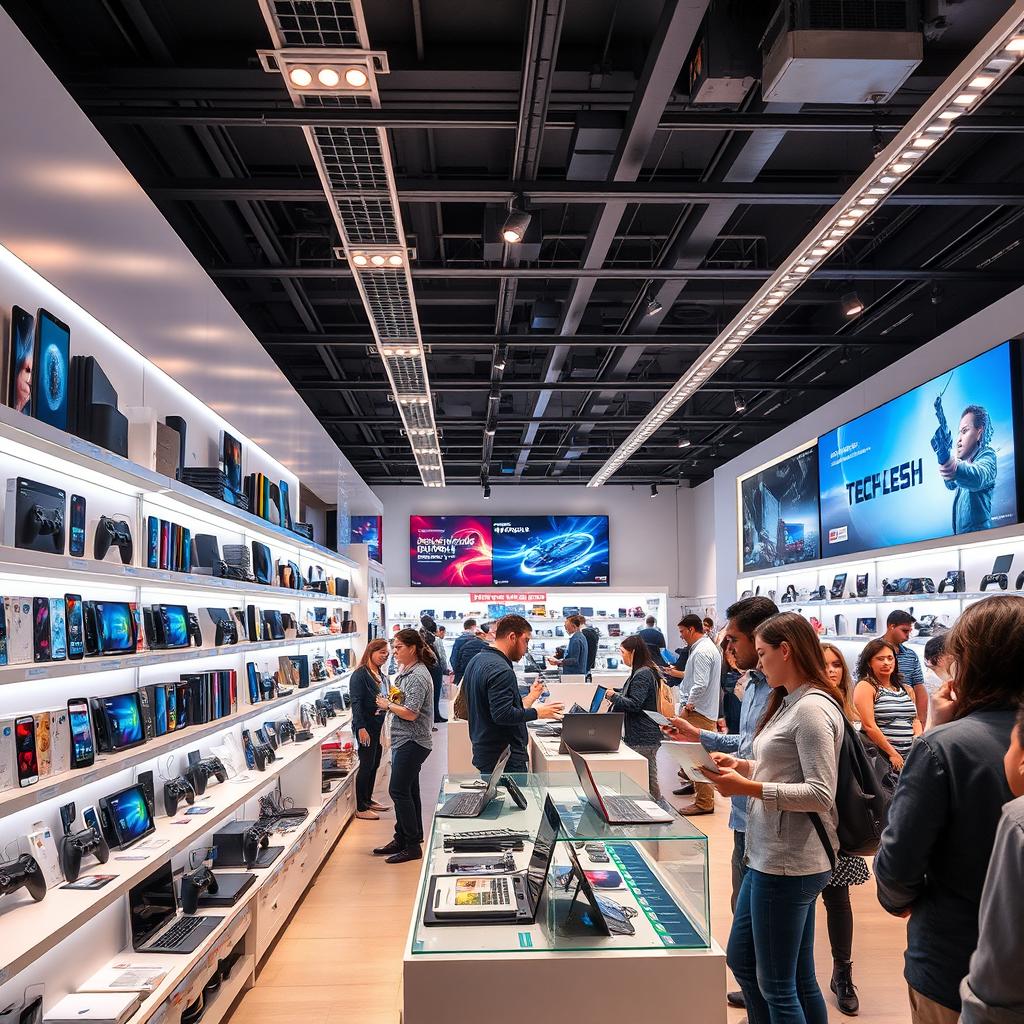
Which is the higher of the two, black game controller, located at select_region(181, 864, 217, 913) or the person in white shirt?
the person in white shirt

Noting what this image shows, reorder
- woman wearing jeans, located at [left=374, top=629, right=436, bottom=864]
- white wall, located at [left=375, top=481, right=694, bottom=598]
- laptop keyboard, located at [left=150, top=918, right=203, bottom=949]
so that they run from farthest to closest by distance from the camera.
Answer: white wall, located at [left=375, top=481, right=694, bottom=598] → woman wearing jeans, located at [left=374, top=629, right=436, bottom=864] → laptop keyboard, located at [left=150, top=918, right=203, bottom=949]

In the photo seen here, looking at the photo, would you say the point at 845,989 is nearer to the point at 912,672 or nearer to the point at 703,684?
the point at 912,672

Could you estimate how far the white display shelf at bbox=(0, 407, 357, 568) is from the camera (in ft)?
8.17

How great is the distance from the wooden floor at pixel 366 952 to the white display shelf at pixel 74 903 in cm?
85

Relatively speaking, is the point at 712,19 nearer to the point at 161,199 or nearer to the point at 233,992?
the point at 161,199

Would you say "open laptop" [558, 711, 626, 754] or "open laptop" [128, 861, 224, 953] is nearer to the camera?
"open laptop" [128, 861, 224, 953]

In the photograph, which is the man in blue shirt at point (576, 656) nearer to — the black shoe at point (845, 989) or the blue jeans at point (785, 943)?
the black shoe at point (845, 989)

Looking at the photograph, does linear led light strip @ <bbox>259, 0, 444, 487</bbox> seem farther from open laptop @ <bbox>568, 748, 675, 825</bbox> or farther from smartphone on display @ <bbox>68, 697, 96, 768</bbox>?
open laptop @ <bbox>568, 748, 675, 825</bbox>

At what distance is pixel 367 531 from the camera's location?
44.4 feet

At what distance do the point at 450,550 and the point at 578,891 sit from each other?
15.6 metres

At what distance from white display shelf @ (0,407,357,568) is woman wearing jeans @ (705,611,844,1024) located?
2.12 m

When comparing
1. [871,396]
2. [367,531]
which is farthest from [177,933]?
[367,531]

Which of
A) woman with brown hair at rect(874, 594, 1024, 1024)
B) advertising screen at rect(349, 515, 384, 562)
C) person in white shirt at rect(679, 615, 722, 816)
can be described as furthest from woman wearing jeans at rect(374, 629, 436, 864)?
advertising screen at rect(349, 515, 384, 562)

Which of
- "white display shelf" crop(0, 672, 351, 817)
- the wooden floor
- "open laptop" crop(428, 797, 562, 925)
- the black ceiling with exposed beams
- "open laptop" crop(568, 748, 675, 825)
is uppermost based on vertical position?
the black ceiling with exposed beams
